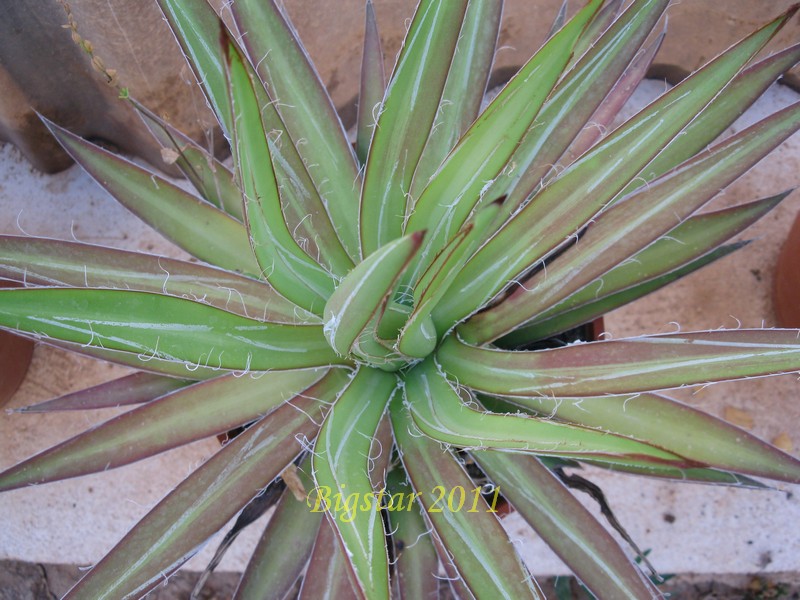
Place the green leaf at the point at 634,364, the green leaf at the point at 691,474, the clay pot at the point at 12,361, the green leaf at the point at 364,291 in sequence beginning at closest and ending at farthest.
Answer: the green leaf at the point at 364,291, the green leaf at the point at 634,364, the green leaf at the point at 691,474, the clay pot at the point at 12,361

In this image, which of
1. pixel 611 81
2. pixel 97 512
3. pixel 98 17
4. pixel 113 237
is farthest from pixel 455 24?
pixel 97 512

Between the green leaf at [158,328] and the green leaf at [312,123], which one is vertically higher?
the green leaf at [312,123]

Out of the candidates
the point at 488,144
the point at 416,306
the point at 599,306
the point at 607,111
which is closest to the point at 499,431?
the point at 416,306

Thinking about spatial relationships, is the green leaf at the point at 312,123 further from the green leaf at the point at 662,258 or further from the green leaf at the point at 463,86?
the green leaf at the point at 662,258

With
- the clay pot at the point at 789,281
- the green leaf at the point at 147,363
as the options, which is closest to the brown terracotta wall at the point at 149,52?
the clay pot at the point at 789,281

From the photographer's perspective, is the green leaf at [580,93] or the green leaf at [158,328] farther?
the green leaf at [580,93]

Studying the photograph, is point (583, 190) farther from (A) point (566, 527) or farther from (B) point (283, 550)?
(B) point (283, 550)

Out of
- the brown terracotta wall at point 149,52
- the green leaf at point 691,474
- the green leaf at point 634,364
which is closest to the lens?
the green leaf at point 634,364
